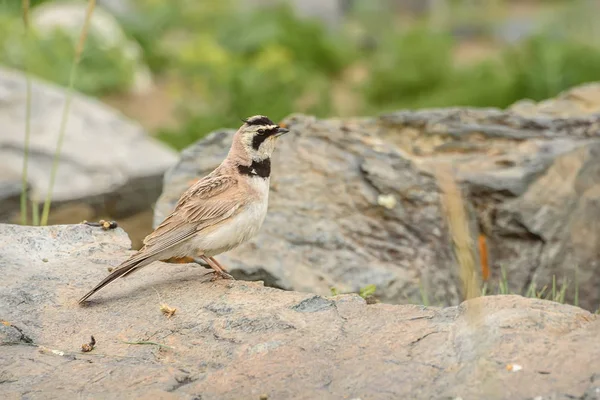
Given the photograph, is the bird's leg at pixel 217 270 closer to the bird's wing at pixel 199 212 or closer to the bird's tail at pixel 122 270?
the bird's wing at pixel 199 212

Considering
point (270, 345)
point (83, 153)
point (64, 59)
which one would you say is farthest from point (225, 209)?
point (64, 59)

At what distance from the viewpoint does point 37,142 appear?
839 cm

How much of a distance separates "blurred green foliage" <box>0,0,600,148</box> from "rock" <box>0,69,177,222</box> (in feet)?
4.20

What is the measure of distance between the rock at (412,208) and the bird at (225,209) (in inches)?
30.2

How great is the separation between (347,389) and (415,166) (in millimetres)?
2929

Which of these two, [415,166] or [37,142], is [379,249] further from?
[37,142]

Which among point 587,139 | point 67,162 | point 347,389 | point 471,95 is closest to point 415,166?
point 587,139

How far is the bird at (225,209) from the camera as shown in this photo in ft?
14.7

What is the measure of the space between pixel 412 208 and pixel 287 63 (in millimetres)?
6668

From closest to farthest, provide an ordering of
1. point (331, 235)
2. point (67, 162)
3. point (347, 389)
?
point (347, 389) < point (331, 235) < point (67, 162)

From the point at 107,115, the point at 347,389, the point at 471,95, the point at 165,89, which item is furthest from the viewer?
the point at 165,89

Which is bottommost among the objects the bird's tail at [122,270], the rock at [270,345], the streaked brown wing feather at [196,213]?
the rock at [270,345]

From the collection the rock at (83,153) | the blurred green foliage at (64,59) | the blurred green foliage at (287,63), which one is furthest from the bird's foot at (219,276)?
the blurred green foliage at (64,59)

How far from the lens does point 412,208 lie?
19.2ft
